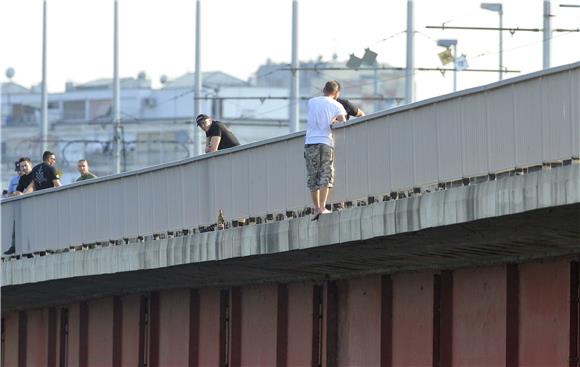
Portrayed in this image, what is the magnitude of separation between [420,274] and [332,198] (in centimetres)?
128

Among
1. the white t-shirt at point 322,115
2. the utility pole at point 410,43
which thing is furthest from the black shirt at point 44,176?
the utility pole at point 410,43

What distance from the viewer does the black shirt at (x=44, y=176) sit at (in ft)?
109

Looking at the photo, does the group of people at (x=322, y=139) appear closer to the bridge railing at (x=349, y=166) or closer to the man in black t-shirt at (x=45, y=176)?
the bridge railing at (x=349, y=166)

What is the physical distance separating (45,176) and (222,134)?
25.0 ft

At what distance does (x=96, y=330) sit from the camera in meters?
31.6

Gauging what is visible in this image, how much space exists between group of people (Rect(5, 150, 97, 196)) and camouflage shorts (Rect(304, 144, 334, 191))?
37.8 feet

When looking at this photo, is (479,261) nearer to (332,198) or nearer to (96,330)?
(332,198)

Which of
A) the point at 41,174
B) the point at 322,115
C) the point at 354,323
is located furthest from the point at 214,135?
the point at 41,174

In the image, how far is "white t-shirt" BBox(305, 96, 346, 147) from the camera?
2158cm

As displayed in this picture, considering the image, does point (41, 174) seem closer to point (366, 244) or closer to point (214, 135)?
point (214, 135)

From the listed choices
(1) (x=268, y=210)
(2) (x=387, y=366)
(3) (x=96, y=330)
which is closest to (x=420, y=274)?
(2) (x=387, y=366)

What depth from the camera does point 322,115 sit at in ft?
70.9

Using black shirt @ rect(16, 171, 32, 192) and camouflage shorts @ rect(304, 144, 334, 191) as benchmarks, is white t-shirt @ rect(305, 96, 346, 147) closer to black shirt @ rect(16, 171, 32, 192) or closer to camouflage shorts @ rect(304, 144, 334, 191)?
camouflage shorts @ rect(304, 144, 334, 191)

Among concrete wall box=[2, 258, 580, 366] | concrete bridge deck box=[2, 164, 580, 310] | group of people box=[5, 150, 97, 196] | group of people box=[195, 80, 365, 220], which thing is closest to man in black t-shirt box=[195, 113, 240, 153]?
concrete bridge deck box=[2, 164, 580, 310]
